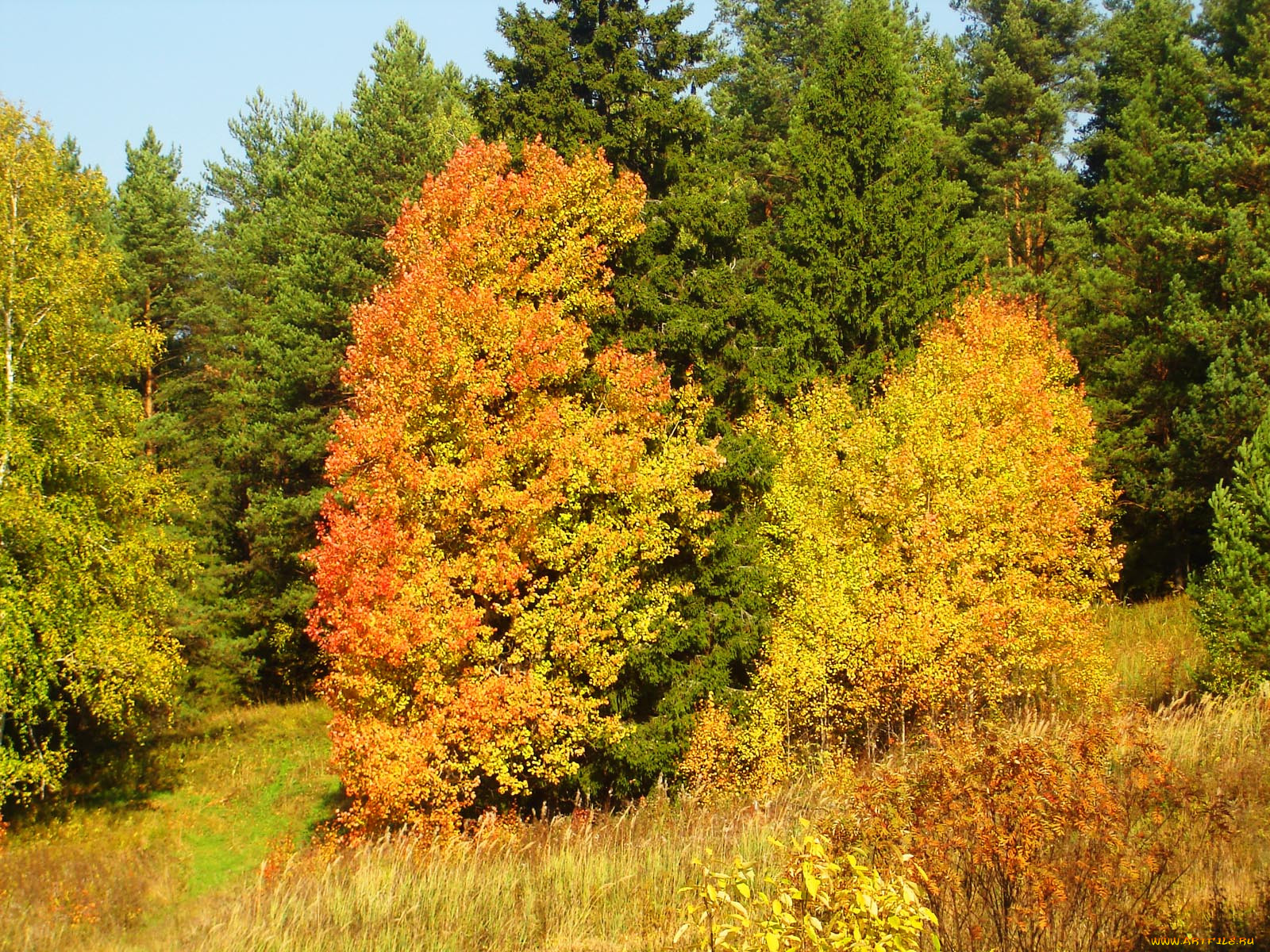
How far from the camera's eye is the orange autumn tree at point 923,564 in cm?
1764

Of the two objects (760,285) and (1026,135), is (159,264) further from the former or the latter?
(1026,135)

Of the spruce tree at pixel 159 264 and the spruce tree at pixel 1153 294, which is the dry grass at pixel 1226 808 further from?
the spruce tree at pixel 159 264

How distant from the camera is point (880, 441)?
19.5m

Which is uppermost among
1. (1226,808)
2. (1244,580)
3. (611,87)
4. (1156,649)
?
(611,87)

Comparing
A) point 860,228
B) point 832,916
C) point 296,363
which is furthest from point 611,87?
point 832,916

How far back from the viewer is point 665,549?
16.8m

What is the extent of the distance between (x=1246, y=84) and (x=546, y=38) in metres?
18.8

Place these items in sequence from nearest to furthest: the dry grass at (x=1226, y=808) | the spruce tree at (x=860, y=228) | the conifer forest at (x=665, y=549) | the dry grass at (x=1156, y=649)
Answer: the dry grass at (x=1226, y=808), the conifer forest at (x=665, y=549), the dry grass at (x=1156, y=649), the spruce tree at (x=860, y=228)

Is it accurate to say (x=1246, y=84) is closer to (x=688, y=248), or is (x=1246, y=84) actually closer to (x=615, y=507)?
(x=688, y=248)

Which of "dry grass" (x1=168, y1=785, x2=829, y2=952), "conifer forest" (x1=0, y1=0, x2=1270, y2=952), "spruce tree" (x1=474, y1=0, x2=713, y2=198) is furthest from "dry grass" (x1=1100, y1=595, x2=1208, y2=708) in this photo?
A: "spruce tree" (x1=474, y1=0, x2=713, y2=198)

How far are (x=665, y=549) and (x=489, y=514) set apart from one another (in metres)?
3.03

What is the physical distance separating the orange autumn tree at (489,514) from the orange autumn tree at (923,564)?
2.60 m

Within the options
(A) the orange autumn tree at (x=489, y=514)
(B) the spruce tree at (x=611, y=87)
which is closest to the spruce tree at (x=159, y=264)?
(B) the spruce tree at (x=611, y=87)

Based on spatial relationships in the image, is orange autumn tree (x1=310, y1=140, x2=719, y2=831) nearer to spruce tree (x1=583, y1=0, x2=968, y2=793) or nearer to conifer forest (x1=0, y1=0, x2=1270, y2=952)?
conifer forest (x1=0, y1=0, x2=1270, y2=952)
